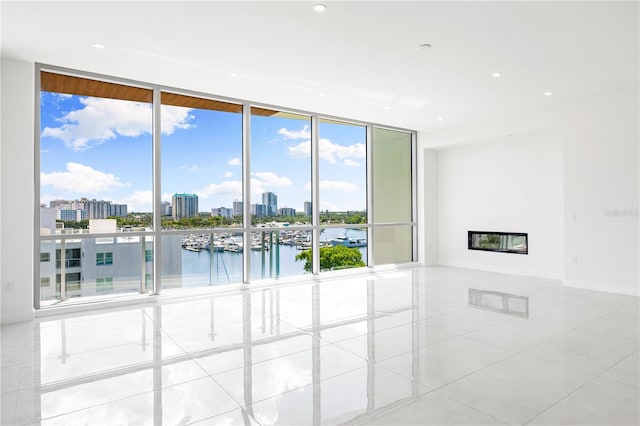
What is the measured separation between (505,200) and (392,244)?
7.61 feet

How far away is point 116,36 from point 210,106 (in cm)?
217

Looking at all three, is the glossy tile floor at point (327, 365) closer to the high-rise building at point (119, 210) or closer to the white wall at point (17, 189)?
the white wall at point (17, 189)

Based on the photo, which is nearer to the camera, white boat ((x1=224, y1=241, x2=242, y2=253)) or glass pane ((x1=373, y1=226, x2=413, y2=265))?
white boat ((x1=224, y1=241, x2=242, y2=253))

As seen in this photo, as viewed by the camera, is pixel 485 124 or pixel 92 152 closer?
pixel 92 152

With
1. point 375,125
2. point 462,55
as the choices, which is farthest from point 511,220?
point 462,55

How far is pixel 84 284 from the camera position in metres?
4.85

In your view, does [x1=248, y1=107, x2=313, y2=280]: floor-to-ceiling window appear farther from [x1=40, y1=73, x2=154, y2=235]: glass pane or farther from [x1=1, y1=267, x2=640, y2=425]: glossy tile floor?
[x1=40, y1=73, x2=154, y2=235]: glass pane

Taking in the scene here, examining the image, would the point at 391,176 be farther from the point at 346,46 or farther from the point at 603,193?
the point at 346,46

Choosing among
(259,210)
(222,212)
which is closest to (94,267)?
(222,212)

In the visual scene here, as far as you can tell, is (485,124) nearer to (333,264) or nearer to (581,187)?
(581,187)

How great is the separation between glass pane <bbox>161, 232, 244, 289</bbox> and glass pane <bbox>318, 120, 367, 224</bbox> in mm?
1800

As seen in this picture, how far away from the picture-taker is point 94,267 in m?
4.93

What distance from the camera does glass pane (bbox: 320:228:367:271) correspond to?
23.2 ft

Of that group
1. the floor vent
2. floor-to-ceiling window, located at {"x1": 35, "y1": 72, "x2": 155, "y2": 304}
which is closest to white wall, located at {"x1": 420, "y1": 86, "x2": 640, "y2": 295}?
the floor vent
